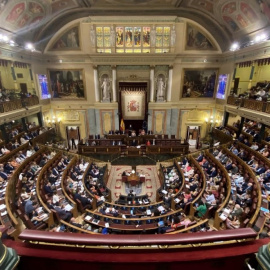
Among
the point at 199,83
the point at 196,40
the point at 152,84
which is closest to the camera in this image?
the point at 196,40

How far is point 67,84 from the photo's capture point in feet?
Result: 56.2

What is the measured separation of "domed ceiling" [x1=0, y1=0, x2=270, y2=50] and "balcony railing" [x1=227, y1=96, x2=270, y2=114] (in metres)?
4.65

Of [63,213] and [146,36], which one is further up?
[146,36]

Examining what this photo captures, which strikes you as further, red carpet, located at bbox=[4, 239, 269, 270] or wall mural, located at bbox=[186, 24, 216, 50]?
wall mural, located at bbox=[186, 24, 216, 50]

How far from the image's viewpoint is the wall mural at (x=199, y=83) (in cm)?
1673

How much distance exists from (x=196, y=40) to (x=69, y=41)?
11.5m

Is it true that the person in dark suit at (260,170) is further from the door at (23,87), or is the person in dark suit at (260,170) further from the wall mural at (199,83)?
the door at (23,87)

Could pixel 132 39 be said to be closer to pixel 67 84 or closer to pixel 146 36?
pixel 146 36

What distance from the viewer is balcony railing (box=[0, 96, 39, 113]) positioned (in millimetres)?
11977

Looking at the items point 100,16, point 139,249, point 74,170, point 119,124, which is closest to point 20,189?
point 74,170

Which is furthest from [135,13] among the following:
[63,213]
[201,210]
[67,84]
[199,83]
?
[63,213]

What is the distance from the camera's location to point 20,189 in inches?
349

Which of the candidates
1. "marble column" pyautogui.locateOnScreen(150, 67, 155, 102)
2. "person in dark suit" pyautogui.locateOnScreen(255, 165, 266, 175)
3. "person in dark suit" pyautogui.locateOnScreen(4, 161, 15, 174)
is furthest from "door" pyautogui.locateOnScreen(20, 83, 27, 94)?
"person in dark suit" pyautogui.locateOnScreen(255, 165, 266, 175)

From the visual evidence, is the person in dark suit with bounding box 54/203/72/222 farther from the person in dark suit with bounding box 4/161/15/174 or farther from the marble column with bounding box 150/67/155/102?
the marble column with bounding box 150/67/155/102
